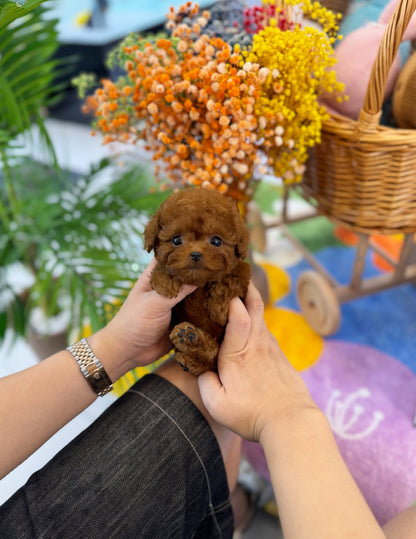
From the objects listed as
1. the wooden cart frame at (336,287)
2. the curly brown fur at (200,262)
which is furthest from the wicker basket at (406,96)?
the curly brown fur at (200,262)

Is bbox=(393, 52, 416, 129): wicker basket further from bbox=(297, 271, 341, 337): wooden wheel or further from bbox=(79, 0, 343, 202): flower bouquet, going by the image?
bbox=(297, 271, 341, 337): wooden wheel

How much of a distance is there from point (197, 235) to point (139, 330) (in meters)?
0.20

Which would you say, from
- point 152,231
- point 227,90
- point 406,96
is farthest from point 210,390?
point 406,96

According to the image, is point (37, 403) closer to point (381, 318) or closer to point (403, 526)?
point (403, 526)

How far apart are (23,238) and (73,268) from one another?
318mm

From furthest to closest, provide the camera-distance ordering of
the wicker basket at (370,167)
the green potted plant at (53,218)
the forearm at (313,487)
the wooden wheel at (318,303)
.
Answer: the wooden wheel at (318,303)
the green potted plant at (53,218)
the wicker basket at (370,167)
the forearm at (313,487)

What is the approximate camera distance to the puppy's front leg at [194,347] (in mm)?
582

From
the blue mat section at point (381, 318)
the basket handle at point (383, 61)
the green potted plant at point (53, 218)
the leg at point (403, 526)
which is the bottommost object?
the blue mat section at point (381, 318)

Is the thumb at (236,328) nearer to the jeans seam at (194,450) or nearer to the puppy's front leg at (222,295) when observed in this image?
the puppy's front leg at (222,295)

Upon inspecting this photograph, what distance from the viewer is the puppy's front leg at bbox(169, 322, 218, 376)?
1.91ft

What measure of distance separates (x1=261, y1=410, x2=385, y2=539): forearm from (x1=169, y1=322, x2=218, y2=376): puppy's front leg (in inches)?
5.5

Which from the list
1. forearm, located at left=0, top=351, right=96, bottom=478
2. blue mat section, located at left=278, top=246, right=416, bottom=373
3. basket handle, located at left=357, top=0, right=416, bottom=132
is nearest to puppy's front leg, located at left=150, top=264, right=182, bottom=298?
forearm, located at left=0, top=351, right=96, bottom=478

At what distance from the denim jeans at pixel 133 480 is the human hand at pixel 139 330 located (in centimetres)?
5

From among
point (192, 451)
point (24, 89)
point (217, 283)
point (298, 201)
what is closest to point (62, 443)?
point (192, 451)
